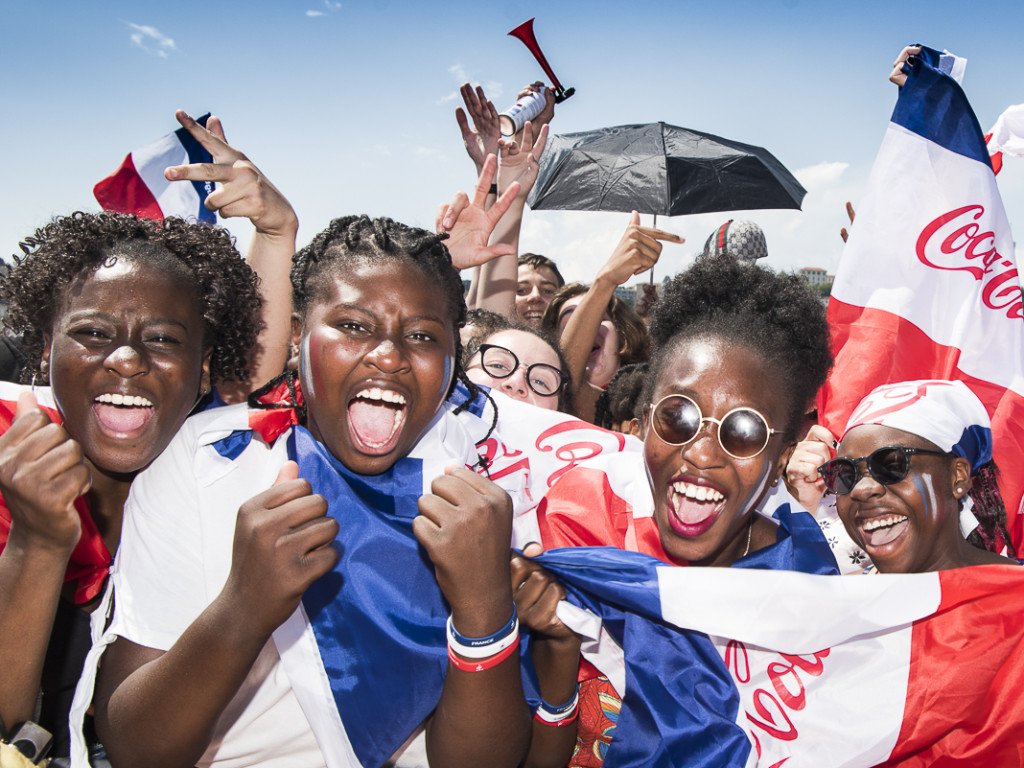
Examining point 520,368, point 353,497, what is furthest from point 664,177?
point 353,497

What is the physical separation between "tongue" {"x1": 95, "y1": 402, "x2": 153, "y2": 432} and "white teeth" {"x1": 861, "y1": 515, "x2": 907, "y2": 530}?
2.20 meters

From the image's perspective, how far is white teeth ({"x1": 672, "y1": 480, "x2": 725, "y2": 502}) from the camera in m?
2.03

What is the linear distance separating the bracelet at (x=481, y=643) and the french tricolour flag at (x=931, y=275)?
7.33ft

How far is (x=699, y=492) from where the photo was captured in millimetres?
2035

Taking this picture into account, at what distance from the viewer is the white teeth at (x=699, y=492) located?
6.67ft

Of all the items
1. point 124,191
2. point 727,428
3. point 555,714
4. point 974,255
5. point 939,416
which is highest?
point 974,255

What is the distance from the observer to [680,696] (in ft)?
6.47

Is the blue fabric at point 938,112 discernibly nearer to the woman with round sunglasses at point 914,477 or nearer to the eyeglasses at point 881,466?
the woman with round sunglasses at point 914,477

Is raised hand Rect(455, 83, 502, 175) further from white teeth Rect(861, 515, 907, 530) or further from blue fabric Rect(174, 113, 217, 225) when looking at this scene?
white teeth Rect(861, 515, 907, 530)

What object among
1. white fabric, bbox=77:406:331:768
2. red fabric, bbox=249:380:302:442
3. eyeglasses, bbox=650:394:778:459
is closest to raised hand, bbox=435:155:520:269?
red fabric, bbox=249:380:302:442

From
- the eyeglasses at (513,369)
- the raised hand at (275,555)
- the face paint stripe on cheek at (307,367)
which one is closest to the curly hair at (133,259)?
the face paint stripe on cheek at (307,367)

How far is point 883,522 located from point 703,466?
2.49 ft

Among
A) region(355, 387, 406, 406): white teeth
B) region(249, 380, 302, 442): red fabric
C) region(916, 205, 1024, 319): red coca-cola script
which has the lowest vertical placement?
region(249, 380, 302, 442): red fabric

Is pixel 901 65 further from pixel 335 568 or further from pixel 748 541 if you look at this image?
pixel 335 568
